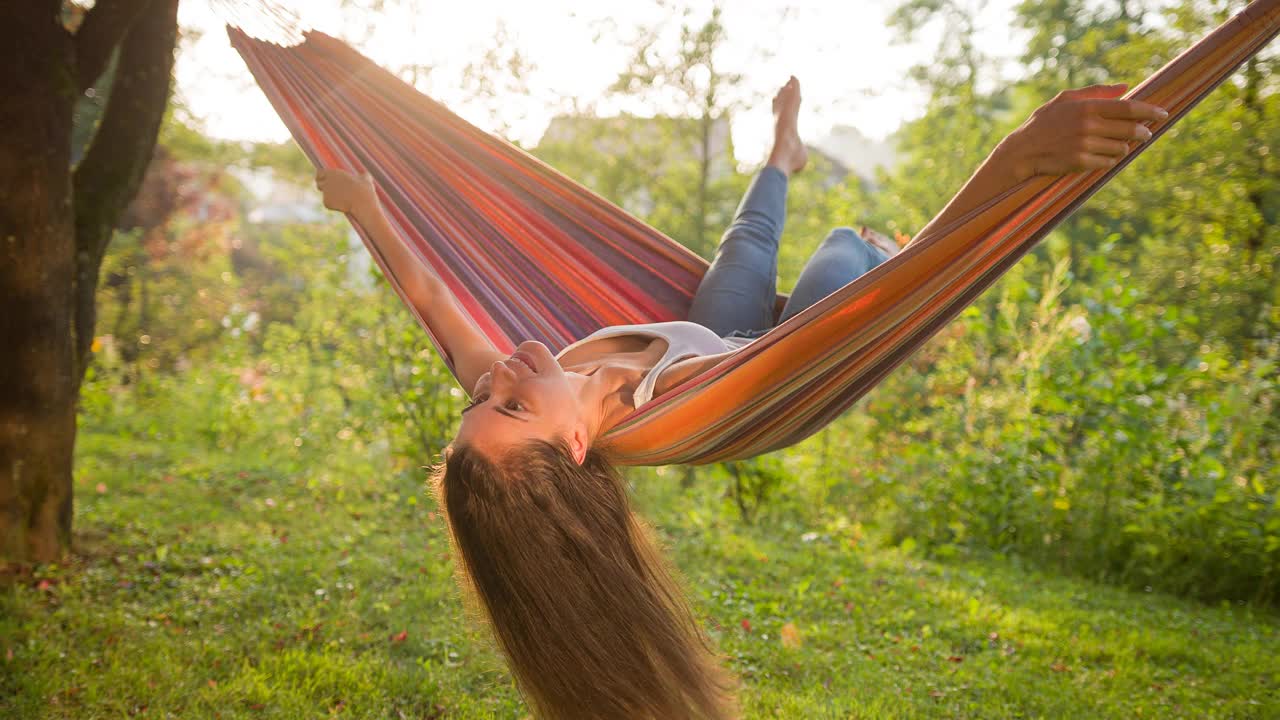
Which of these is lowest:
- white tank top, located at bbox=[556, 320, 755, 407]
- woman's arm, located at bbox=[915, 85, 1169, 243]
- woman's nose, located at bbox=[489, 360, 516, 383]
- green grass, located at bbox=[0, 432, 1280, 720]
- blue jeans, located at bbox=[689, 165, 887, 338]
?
green grass, located at bbox=[0, 432, 1280, 720]

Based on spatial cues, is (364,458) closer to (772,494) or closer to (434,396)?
(434,396)

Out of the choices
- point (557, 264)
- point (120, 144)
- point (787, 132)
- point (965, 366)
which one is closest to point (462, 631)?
point (557, 264)

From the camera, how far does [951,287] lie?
1291 millimetres

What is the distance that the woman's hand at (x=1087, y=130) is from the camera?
3.48 ft

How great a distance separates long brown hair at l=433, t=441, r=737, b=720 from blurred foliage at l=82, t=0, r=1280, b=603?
2.11m

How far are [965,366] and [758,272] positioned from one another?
9.33 ft

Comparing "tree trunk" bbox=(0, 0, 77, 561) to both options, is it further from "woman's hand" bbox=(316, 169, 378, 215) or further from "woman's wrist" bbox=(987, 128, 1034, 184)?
"woman's wrist" bbox=(987, 128, 1034, 184)

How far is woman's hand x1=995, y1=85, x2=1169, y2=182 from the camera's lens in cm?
106

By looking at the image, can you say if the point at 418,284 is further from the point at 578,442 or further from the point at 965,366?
the point at 965,366

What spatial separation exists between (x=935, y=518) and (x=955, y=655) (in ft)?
4.38

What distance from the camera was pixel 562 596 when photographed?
46.4 inches

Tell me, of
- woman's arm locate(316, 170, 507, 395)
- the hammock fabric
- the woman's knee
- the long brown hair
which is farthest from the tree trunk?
the woman's knee

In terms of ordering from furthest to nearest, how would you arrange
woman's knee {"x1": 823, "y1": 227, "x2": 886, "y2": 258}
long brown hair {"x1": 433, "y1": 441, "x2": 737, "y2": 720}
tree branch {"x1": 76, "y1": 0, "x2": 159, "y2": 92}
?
tree branch {"x1": 76, "y1": 0, "x2": 159, "y2": 92}, woman's knee {"x1": 823, "y1": 227, "x2": 886, "y2": 258}, long brown hair {"x1": 433, "y1": 441, "x2": 737, "y2": 720}

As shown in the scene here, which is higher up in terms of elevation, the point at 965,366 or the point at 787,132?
the point at 787,132
